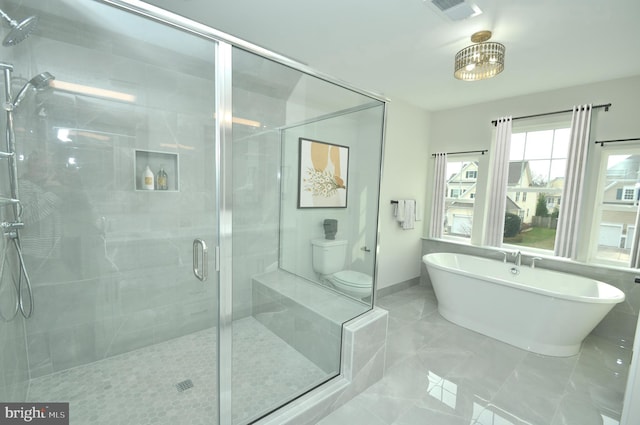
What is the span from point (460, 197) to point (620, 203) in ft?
5.23

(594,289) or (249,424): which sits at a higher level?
(594,289)

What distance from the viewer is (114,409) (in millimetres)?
1678

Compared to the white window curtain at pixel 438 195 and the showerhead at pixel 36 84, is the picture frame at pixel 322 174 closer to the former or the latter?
the showerhead at pixel 36 84

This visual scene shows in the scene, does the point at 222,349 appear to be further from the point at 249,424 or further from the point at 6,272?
the point at 6,272

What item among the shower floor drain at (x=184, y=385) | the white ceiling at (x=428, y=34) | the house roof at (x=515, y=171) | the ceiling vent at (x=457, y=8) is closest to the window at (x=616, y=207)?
the house roof at (x=515, y=171)

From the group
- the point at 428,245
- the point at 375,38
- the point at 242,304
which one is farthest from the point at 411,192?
the point at 242,304

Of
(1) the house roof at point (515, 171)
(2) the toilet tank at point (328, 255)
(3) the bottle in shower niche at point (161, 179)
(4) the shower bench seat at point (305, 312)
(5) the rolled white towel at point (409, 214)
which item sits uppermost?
(1) the house roof at point (515, 171)

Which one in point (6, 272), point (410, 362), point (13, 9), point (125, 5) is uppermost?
point (13, 9)

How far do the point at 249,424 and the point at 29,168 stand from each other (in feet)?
6.80

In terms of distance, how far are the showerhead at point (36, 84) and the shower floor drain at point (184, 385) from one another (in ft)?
6.72

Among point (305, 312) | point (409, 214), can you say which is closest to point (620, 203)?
point (409, 214)

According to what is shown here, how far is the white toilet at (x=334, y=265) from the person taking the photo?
2.62 meters

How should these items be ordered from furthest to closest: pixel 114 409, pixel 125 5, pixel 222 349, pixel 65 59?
pixel 65 59, pixel 114 409, pixel 222 349, pixel 125 5

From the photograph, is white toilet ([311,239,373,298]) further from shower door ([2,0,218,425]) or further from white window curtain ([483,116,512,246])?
white window curtain ([483,116,512,246])
